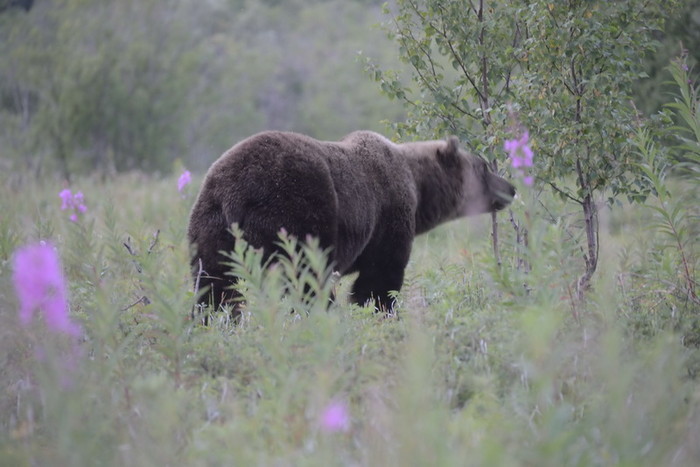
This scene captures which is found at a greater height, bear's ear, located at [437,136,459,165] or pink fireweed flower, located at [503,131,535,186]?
pink fireweed flower, located at [503,131,535,186]

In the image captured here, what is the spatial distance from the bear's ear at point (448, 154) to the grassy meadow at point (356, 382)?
2763mm

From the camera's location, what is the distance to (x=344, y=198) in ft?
18.9

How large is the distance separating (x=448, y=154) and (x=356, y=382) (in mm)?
4302

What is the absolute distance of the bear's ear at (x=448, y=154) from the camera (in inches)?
280

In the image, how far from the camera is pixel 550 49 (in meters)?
5.48

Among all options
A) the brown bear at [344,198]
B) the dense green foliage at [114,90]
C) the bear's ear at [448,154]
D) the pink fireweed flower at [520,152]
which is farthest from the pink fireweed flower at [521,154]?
the dense green foliage at [114,90]

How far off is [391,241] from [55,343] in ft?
11.5

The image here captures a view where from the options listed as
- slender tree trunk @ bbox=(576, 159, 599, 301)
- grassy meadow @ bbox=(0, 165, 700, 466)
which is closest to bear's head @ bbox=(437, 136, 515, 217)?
slender tree trunk @ bbox=(576, 159, 599, 301)

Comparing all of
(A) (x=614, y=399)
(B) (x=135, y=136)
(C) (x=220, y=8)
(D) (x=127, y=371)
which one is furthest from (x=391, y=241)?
(C) (x=220, y=8)

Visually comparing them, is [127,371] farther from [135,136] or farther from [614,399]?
[135,136]

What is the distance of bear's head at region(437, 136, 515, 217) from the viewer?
7.38 m

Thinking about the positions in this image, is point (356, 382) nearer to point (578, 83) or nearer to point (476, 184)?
point (578, 83)

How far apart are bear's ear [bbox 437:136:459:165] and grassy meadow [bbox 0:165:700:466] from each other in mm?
2763

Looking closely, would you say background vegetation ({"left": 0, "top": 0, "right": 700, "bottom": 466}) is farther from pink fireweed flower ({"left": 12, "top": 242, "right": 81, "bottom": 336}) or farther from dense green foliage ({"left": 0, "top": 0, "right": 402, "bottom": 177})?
dense green foliage ({"left": 0, "top": 0, "right": 402, "bottom": 177})
